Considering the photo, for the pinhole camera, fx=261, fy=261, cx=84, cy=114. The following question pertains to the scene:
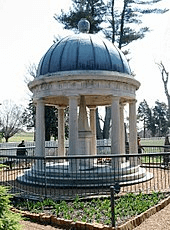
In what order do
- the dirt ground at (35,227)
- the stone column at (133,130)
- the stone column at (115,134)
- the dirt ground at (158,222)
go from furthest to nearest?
the stone column at (133,130) < the stone column at (115,134) < the dirt ground at (35,227) < the dirt ground at (158,222)

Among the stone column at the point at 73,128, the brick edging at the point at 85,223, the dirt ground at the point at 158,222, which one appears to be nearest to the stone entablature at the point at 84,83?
the stone column at the point at 73,128

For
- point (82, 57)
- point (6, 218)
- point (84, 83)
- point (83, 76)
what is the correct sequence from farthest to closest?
point (82, 57) < point (84, 83) < point (83, 76) < point (6, 218)

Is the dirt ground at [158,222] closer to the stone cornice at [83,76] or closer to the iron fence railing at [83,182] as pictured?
the iron fence railing at [83,182]

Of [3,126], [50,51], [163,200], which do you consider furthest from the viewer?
[3,126]

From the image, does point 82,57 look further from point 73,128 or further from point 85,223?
point 85,223

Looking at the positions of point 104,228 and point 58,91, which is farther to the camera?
point 58,91

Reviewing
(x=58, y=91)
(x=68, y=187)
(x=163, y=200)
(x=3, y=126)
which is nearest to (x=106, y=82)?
(x=58, y=91)

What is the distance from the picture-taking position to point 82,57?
11883mm

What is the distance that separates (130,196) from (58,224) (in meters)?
2.78

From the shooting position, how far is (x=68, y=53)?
12.1 meters

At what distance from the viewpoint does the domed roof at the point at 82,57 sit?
38.8 ft

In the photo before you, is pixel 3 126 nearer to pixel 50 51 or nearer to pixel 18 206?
pixel 50 51

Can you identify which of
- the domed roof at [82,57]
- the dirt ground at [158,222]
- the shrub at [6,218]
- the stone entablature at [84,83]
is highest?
the domed roof at [82,57]

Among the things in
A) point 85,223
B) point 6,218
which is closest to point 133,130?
point 85,223
